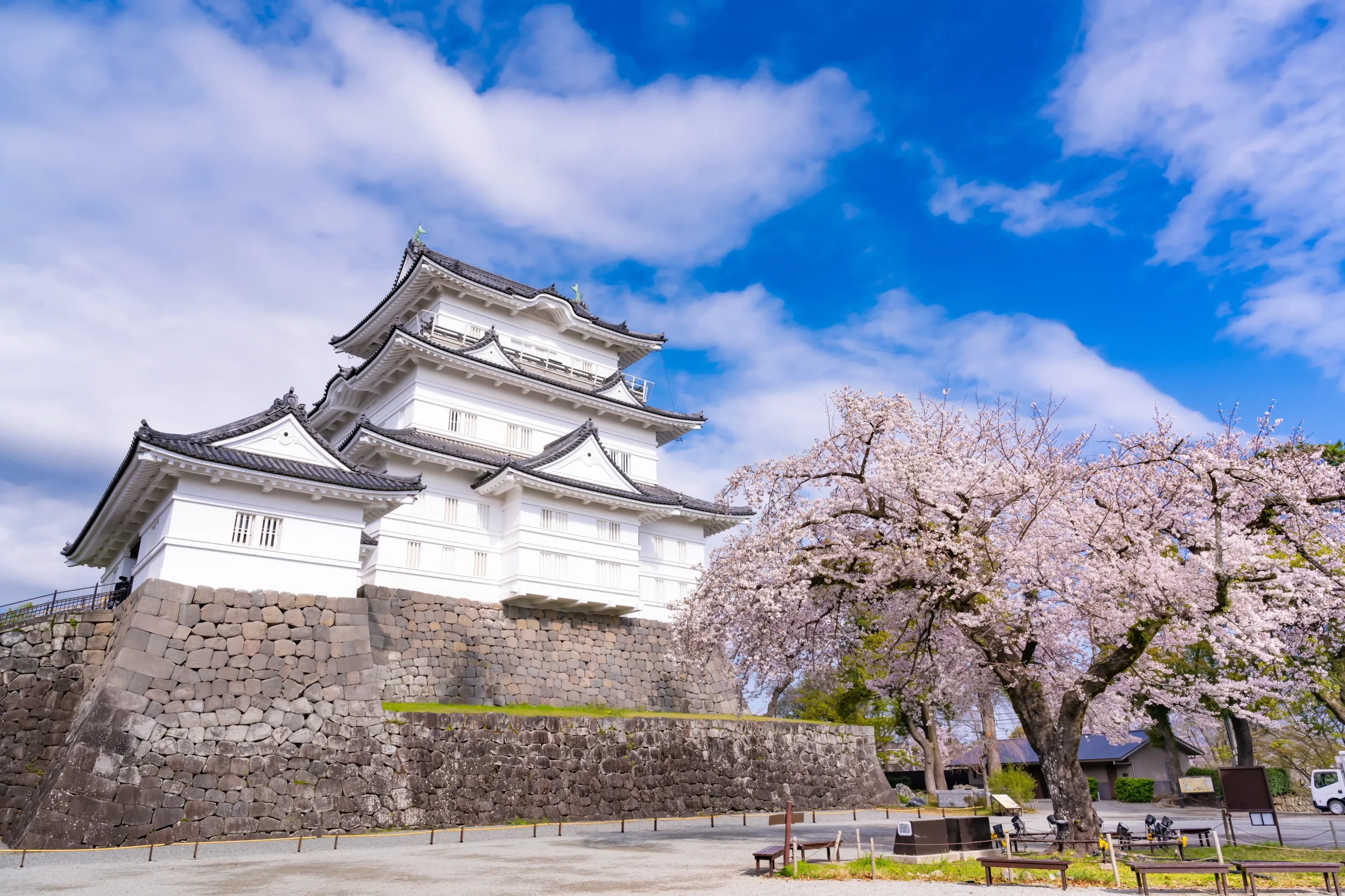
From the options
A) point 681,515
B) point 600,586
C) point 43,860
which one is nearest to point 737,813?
point 600,586

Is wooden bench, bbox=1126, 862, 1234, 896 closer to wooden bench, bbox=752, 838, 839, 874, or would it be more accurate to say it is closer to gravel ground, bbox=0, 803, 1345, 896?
gravel ground, bbox=0, 803, 1345, 896

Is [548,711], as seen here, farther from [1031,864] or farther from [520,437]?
[1031,864]

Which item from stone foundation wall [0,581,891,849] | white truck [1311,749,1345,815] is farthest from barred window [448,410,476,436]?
white truck [1311,749,1345,815]

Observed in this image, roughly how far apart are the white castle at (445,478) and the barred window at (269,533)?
3 cm

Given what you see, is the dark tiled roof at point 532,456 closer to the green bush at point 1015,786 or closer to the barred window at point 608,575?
the barred window at point 608,575

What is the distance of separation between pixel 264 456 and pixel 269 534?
2.09 meters

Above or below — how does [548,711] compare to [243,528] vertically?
below

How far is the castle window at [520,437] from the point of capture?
32.2 metres

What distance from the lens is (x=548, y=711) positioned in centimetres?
2600

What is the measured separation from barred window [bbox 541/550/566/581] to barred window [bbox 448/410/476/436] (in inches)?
240

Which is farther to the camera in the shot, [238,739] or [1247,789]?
[238,739]

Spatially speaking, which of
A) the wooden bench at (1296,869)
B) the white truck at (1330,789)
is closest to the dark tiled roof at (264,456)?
the wooden bench at (1296,869)

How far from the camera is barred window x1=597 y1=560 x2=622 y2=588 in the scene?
1158 inches

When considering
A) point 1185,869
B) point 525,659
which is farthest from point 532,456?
point 1185,869
